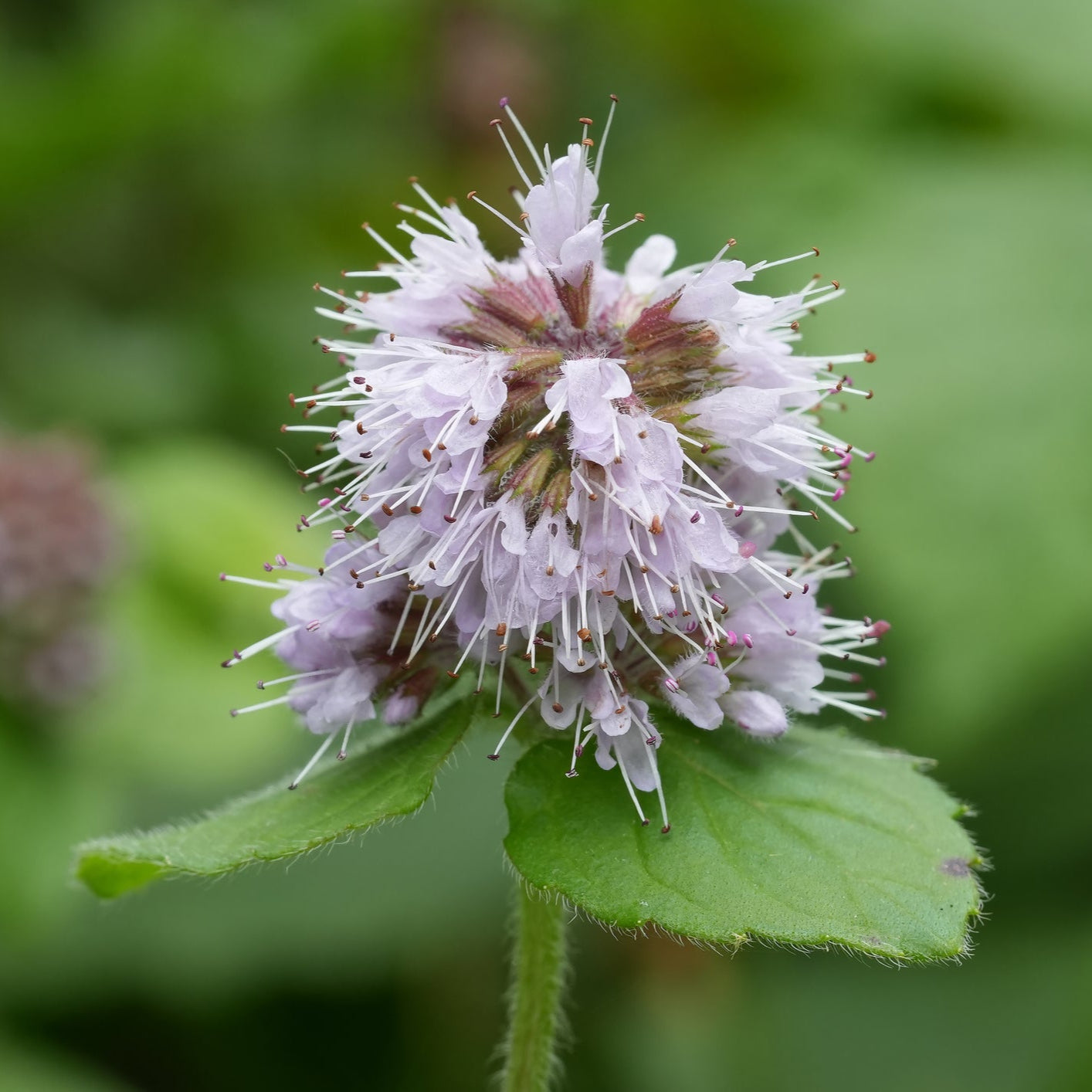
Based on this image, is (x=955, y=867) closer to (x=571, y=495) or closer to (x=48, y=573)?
(x=571, y=495)

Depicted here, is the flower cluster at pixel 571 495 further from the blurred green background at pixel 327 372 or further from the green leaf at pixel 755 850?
the blurred green background at pixel 327 372

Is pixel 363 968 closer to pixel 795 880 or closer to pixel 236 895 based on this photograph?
pixel 236 895

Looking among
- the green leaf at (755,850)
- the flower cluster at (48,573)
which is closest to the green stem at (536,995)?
the green leaf at (755,850)

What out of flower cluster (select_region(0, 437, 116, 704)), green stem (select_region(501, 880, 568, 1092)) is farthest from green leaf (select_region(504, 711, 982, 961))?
flower cluster (select_region(0, 437, 116, 704))

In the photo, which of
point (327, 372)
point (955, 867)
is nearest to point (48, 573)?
point (327, 372)

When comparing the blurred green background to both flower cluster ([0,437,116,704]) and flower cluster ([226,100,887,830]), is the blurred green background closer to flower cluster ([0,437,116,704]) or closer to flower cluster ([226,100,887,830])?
flower cluster ([0,437,116,704])

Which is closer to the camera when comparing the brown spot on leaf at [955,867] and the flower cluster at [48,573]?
the brown spot on leaf at [955,867]

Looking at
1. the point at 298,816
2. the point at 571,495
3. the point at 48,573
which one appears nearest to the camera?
the point at 571,495
